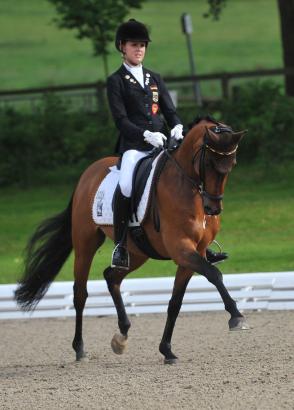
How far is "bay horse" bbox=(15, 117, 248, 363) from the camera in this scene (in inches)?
346

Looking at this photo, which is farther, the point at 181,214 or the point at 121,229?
the point at 121,229

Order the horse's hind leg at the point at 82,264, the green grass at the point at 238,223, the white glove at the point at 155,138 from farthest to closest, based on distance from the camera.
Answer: the green grass at the point at 238,223 → the horse's hind leg at the point at 82,264 → the white glove at the point at 155,138

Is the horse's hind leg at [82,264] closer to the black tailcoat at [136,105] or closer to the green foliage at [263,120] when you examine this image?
the black tailcoat at [136,105]

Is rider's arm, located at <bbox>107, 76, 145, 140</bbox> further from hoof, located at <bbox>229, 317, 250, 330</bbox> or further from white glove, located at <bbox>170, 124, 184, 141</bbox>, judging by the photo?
hoof, located at <bbox>229, 317, 250, 330</bbox>

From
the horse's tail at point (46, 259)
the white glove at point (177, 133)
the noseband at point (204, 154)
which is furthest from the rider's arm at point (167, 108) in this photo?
the horse's tail at point (46, 259)

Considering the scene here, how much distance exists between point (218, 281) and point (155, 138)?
55.9 inches

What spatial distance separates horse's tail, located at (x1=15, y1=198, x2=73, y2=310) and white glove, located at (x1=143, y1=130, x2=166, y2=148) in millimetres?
1598

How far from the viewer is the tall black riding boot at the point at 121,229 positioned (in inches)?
386

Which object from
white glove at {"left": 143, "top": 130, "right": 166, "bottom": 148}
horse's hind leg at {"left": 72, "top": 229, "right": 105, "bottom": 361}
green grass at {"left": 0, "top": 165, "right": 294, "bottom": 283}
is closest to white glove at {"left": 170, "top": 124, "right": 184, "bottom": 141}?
white glove at {"left": 143, "top": 130, "right": 166, "bottom": 148}

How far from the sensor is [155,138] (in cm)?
956

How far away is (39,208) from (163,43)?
34.1m

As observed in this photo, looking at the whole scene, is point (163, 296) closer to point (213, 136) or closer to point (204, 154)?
point (204, 154)

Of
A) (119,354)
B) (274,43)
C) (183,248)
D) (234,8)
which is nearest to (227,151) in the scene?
(183,248)

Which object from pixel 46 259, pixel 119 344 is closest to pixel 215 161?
pixel 119 344
